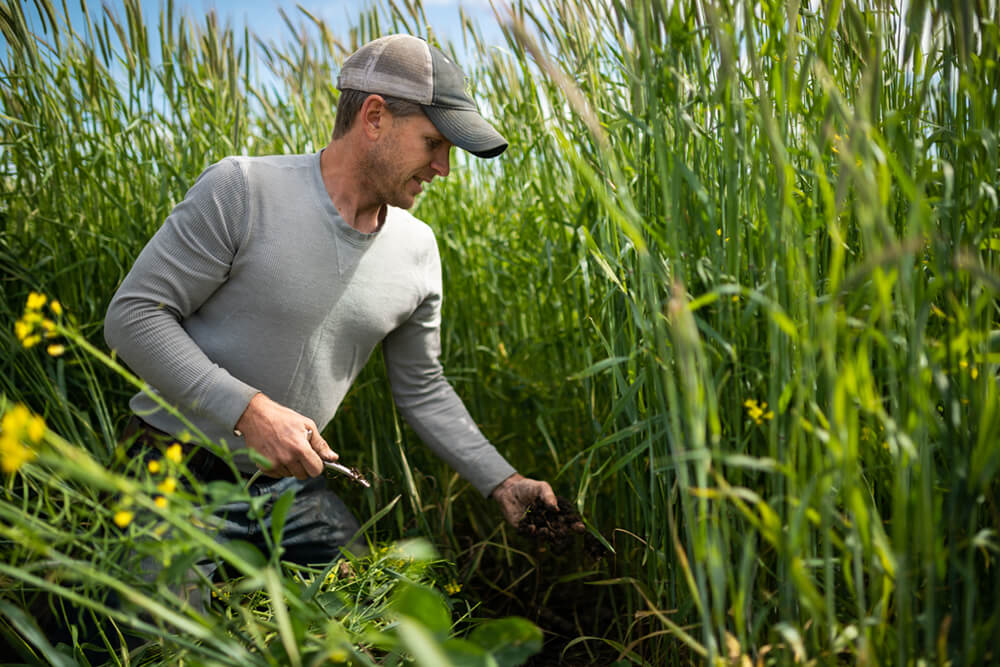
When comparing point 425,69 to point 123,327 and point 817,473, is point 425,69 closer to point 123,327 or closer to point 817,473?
point 123,327

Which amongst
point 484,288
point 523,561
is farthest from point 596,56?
point 523,561

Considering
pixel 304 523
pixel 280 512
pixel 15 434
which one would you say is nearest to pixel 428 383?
pixel 304 523

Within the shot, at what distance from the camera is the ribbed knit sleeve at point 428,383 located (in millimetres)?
1679

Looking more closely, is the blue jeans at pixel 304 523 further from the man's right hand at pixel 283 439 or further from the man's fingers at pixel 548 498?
the man's fingers at pixel 548 498

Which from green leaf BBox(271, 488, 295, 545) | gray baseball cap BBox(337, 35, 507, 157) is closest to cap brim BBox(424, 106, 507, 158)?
gray baseball cap BBox(337, 35, 507, 157)

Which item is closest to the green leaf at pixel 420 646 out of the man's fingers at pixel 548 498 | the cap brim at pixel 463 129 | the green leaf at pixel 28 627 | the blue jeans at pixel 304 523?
the green leaf at pixel 28 627

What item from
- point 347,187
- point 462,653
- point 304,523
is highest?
point 347,187

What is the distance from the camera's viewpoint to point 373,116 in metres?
1.56

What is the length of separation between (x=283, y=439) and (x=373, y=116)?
2.43 feet

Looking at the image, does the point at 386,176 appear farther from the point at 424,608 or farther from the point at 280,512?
the point at 424,608

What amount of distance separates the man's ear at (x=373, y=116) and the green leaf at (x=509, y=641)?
1.11 metres

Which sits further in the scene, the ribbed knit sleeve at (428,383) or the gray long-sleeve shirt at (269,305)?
the ribbed knit sleeve at (428,383)

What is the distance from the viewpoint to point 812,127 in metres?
1.05

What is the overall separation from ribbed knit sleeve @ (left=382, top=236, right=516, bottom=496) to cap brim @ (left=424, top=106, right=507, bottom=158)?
1.04 ft
